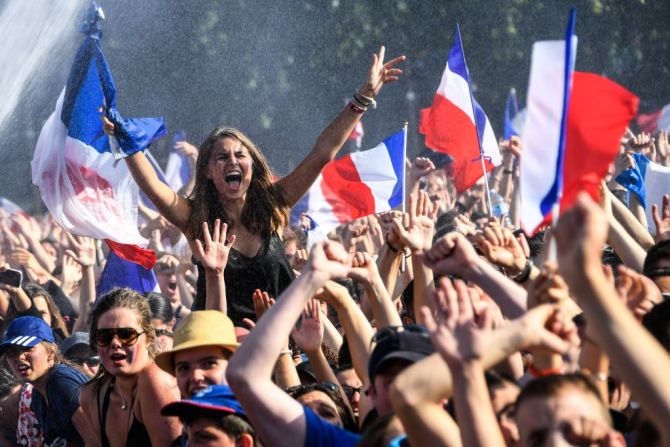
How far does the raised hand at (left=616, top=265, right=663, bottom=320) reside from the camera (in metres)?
3.70

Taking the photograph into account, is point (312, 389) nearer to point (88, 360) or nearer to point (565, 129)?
point (565, 129)

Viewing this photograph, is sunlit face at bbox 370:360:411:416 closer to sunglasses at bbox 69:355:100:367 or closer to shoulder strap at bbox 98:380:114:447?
shoulder strap at bbox 98:380:114:447

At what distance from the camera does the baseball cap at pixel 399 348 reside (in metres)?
3.62

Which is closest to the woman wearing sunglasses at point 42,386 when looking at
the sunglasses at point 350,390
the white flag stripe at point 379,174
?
the sunglasses at point 350,390

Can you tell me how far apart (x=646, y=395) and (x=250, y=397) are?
50.3 inches

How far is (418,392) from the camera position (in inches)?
125

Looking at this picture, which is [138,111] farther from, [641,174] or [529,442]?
[529,442]

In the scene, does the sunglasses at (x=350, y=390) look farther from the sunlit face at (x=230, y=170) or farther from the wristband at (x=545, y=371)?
the sunlit face at (x=230, y=170)

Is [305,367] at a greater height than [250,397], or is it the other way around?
[250,397]

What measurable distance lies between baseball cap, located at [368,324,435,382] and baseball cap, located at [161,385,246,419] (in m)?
0.50

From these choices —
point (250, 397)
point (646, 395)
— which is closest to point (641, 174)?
point (250, 397)

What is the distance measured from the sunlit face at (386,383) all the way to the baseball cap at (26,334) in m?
3.17

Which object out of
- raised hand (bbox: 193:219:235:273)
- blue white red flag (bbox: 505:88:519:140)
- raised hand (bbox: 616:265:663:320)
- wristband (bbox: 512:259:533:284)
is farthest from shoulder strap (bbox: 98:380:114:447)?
blue white red flag (bbox: 505:88:519:140)

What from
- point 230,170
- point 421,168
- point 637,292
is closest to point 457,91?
point 421,168
